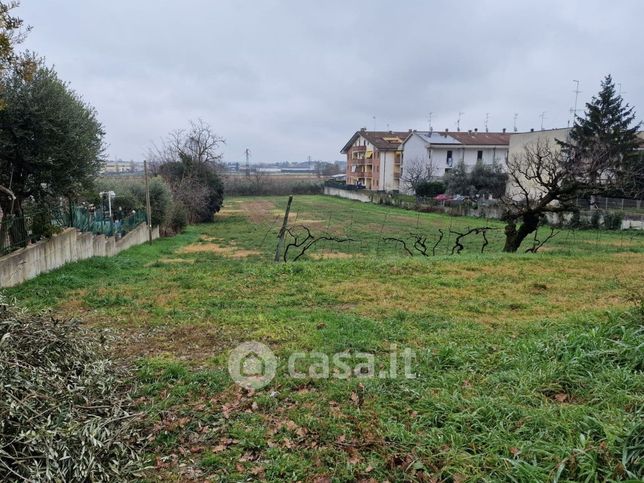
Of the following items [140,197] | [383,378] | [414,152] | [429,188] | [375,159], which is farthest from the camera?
[375,159]

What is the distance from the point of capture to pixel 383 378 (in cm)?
357

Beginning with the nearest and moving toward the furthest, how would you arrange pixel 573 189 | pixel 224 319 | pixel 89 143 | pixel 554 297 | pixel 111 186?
1. pixel 224 319
2. pixel 554 297
3. pixel 89 143
4. pixel 573 189
5. pixel 111 186

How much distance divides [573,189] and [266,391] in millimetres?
11727

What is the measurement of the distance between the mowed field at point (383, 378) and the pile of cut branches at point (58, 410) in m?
0.23

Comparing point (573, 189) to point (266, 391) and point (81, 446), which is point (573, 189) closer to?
point (266, 391)

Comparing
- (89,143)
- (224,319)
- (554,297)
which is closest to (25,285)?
(89,143)

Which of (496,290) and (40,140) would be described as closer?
(496,290)

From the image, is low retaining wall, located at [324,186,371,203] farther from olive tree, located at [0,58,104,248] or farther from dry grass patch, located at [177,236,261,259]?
olive tree, located at [0,58,104,248]

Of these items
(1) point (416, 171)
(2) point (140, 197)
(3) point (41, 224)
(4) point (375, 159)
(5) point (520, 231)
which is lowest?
(5) point (520, 231)

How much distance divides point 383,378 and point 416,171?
43702mm

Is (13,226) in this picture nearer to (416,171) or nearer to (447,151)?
(416,171)

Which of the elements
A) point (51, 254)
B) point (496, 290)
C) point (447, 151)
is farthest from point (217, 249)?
point (447, 151)

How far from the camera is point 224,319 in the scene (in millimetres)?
5234

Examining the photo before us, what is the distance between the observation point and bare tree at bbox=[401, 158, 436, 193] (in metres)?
44.4
